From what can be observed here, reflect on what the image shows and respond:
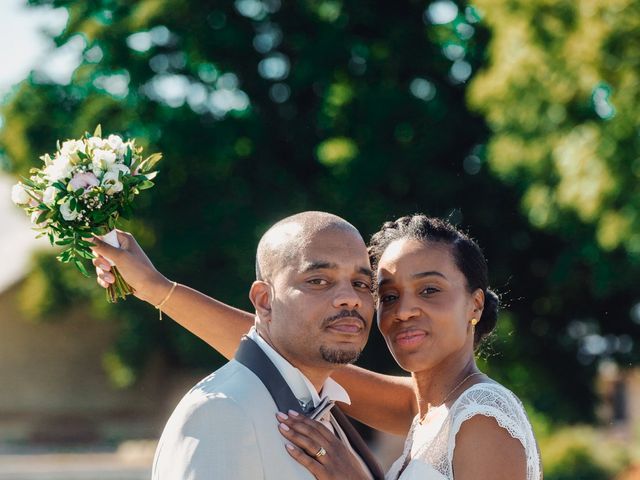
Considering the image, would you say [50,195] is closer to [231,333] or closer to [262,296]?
[262,296]

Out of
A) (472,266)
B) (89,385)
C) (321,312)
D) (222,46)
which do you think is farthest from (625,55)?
(89,385)

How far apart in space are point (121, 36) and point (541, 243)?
26.8ft

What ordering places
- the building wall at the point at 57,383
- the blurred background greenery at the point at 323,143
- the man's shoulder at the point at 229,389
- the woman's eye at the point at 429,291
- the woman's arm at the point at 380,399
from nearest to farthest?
the man's shoulder at the point at 229,389
the woman's eye at the point at 429,291
the woman's arm at the point at 380,399
the blurred background greenery at the point at 323,143
the building wall at the point at 57,383

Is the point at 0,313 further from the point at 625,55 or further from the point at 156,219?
the point at 625,55

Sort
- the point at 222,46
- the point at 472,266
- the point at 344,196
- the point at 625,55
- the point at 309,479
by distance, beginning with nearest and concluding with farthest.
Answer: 1. the point at 309,479
2. the point at 472,266
3. the point at 625,55
4. the point at 344,196
5. the point at 222,46

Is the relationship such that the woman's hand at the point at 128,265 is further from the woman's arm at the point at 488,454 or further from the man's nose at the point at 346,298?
the woman's arm at the point at 488,454

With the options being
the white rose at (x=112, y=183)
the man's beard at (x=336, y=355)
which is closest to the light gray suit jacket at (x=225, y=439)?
the man's beard at (x=336, y=355)

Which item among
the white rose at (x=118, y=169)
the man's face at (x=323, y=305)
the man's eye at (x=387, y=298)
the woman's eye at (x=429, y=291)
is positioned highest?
the white rose at (x=118, y=169)

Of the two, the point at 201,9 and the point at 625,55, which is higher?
the point at 201,9

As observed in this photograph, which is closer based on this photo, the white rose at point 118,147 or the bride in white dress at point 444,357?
the bride in white dress at point 444,357

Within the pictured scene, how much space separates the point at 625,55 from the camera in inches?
424


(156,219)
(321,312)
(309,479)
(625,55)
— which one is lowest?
(309,479)

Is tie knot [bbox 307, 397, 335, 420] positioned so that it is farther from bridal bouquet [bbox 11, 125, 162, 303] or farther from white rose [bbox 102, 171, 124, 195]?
white rose [bbox 102, 171, 124, 195]

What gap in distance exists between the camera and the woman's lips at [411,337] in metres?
4.25
